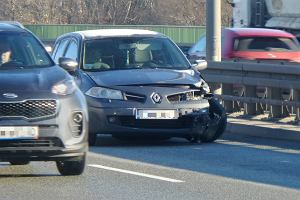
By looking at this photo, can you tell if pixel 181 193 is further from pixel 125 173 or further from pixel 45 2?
pixel 45 2

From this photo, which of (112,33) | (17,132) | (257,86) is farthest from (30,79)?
(257,86)

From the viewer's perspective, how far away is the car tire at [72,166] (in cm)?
1103

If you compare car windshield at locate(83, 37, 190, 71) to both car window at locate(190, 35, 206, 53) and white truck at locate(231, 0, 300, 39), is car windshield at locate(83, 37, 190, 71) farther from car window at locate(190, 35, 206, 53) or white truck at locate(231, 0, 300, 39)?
Answer: white truck at locate(231, 0, 300, 39)

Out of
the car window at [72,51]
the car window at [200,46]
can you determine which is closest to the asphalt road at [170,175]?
the car window at [72,51]

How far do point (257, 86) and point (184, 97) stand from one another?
10.00 feet

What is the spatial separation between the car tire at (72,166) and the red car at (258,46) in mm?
9393

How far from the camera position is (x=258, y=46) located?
2067 centimetres

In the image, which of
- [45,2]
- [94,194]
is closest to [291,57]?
[94,194]

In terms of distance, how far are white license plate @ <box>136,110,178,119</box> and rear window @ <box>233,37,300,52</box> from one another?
6.67 m

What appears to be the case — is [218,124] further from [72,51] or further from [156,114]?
[72,51]

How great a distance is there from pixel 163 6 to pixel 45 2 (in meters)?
8.00

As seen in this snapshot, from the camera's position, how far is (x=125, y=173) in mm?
11547

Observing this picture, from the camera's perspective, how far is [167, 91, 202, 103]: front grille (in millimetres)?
14164

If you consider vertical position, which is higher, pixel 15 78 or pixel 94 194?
pixel 15 78
